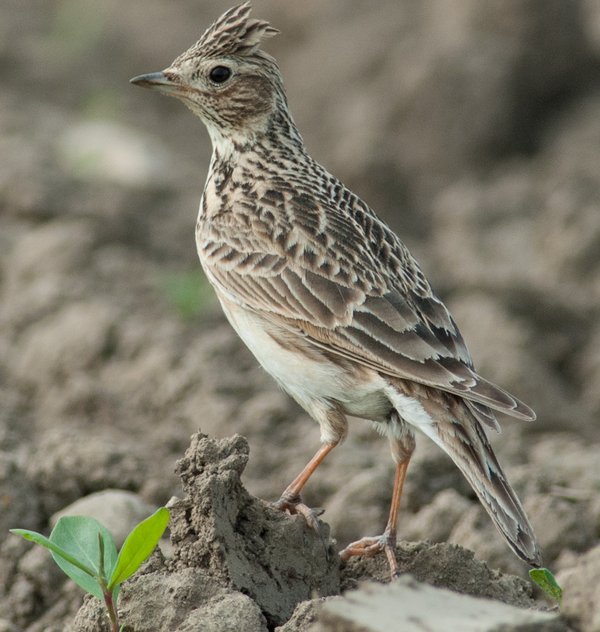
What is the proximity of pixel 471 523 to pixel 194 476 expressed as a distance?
1581mm

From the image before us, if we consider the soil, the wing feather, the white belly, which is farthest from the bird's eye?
the soil

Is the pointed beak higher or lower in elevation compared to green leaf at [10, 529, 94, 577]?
higher

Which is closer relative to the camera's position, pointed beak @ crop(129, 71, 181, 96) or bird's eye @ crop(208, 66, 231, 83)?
pointed beak @ crop(129, 71, 181, 96)

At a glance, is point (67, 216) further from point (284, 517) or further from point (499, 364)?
point (284, 517)

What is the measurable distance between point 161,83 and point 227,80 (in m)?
0.32

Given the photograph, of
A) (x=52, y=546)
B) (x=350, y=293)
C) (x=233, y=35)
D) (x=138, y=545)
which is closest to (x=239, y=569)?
(x=138, y=545)

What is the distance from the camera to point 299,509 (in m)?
4.96

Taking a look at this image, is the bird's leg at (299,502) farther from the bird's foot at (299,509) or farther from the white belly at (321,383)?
the white belly at (321,383)

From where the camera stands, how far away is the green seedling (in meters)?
4.07

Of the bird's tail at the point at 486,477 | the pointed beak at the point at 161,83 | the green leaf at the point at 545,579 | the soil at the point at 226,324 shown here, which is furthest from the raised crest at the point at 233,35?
the green leaf at the point at 545,579

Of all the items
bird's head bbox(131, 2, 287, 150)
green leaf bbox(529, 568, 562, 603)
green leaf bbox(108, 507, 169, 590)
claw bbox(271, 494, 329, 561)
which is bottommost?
green leaf bbox(529, 568, 562, 603)

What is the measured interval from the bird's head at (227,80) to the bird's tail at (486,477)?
2.02m

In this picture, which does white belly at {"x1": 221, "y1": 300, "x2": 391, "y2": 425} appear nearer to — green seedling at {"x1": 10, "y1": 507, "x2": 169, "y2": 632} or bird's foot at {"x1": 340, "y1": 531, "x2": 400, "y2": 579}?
bird's foot at {"x1": 340, "y1": 531, "x2": 400, "y2": 579}

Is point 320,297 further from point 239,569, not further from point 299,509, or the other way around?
point 239,569
